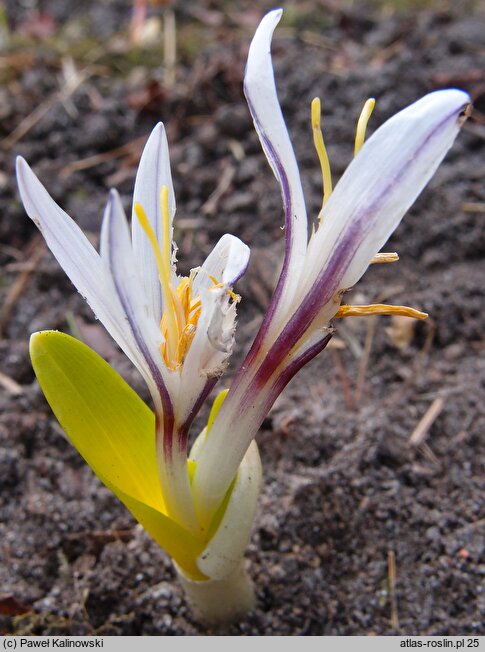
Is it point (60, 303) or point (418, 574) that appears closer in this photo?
point (418, 574)

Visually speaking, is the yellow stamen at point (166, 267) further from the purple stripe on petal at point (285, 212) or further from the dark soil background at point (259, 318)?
the dark soil background at point (259, 318)

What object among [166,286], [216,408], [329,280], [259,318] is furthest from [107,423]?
[259,318]

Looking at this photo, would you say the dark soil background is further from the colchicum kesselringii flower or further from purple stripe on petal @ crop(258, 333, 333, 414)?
purple stripe on petal @ crop(258, 333, 333, 414)

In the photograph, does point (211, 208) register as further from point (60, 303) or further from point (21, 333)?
point (21, 333)

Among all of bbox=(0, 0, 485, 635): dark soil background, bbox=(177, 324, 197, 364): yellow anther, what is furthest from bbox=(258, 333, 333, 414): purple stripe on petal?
bbox=(0, 0, 485, 635): dark soil background

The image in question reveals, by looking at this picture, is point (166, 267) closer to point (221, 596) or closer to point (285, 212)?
point (285, 212)

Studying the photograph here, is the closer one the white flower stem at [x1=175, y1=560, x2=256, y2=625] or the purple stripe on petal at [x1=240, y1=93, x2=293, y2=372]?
the purple stripe on petal at [x1=240, y1=93, x2=293, y2=372]

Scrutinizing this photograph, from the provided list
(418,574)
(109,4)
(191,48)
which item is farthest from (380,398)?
(109,4)
